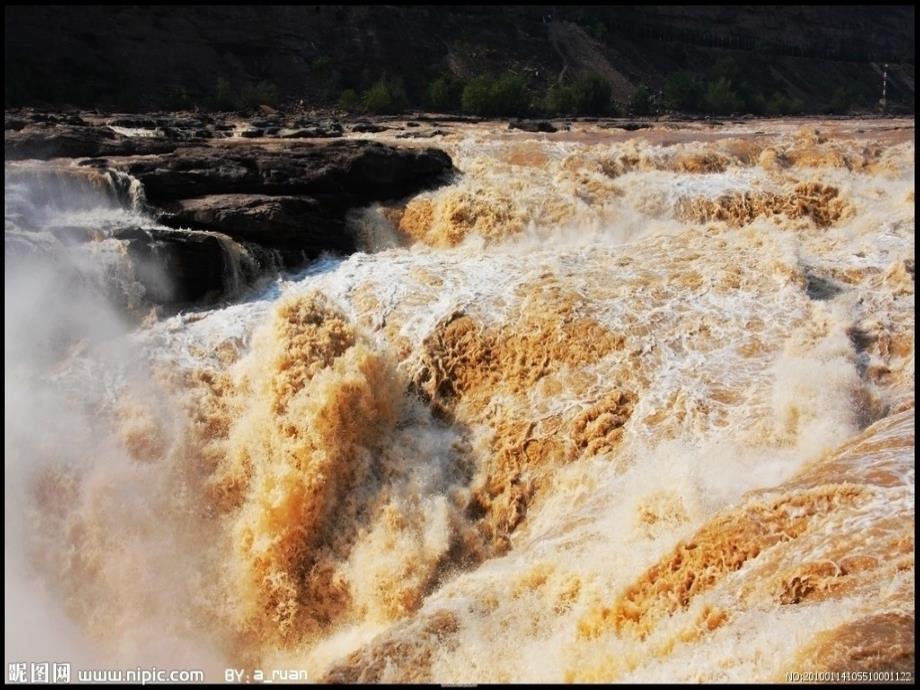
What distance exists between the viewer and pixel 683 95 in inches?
1406

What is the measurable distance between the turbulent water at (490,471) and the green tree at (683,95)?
26.2 m

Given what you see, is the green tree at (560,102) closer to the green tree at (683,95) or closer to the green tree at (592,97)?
the green tree at (592,97)

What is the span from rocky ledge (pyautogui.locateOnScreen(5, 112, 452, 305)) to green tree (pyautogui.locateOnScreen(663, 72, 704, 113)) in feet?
81.1

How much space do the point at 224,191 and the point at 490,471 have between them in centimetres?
650

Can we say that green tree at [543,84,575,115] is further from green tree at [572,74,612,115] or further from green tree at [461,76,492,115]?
green tree at [461,76,492,115]

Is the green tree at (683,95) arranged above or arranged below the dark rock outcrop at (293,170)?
above

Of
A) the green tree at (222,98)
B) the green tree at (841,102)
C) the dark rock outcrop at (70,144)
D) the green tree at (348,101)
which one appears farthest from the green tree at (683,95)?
the dark rock outcrop at (70,144)

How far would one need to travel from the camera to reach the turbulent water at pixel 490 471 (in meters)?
5.29

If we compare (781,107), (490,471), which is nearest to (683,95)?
(781,107)

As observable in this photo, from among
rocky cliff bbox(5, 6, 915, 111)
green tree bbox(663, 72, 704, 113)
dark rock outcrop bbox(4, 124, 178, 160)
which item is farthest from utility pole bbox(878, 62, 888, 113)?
dark rock outcrop bbox(4, 124, 178, 160)

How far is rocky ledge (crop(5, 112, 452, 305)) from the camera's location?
10445mm

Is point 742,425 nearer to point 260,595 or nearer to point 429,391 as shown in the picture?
point 429,391

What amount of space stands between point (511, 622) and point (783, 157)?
12207mm

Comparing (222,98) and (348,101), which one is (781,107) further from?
(222,98)
